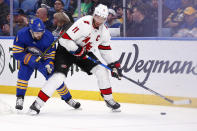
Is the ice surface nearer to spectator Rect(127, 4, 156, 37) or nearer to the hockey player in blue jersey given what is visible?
the hockey player in blue jersey

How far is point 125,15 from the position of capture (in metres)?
6.13

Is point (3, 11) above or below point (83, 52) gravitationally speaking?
above

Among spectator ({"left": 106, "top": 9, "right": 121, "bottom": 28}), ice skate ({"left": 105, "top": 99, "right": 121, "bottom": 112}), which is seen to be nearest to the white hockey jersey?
ice skate ({"left": 105, "top": 99, "right": 121, "bottom": 112})

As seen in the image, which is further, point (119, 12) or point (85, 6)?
point (85, 6)

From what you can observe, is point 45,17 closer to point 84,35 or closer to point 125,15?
point 125,15

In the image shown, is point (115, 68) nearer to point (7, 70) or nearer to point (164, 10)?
point (164, 10)

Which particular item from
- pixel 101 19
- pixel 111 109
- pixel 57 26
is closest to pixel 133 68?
pixel 111 109

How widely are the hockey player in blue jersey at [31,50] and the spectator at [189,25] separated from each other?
1891mm

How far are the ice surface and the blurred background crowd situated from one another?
47.6 inches

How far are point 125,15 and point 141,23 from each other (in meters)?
0.24

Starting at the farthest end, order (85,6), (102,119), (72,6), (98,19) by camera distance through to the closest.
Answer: (72,6)
(85,6)
(98,19)
(102,119)

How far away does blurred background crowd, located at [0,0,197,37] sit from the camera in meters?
5.78

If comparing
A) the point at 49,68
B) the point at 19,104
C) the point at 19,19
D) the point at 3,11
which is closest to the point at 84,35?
the point at 49,68

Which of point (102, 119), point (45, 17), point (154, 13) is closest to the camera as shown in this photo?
point (102, 119)
